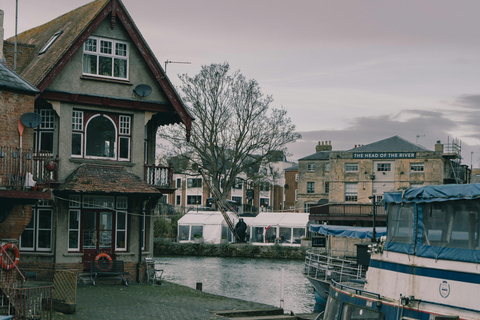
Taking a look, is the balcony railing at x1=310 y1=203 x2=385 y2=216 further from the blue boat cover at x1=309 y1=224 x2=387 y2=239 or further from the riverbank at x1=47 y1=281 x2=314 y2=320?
the riverbank at x1=47 y1=281 x2=314 y2=320

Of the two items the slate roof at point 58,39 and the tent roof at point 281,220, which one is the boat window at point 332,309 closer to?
the slate roof at point 58,39

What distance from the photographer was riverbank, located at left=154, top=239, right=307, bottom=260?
58.5m

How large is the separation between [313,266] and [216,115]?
38.9 meters

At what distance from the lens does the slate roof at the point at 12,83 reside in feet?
77.4

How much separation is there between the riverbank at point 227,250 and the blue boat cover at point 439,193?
43.7 metres

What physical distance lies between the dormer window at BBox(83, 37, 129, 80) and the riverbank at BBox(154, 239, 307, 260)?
107 ft

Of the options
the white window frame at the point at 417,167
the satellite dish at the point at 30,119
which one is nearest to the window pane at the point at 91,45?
the satellite dish at the point at 30,119

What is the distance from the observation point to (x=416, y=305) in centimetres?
1411

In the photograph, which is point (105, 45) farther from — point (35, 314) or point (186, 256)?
point (186, 256)

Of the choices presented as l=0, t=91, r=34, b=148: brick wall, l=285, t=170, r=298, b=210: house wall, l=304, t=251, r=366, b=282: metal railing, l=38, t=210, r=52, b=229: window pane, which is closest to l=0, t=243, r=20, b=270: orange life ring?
l=0, t=91, r=34, b=148: brick wall

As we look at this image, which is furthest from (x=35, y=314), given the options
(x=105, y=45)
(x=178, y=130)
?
(x=178, y=130)

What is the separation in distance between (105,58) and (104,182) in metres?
5.60

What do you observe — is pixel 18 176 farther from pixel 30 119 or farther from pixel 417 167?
pixel 417 167

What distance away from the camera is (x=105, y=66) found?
28641 mm
